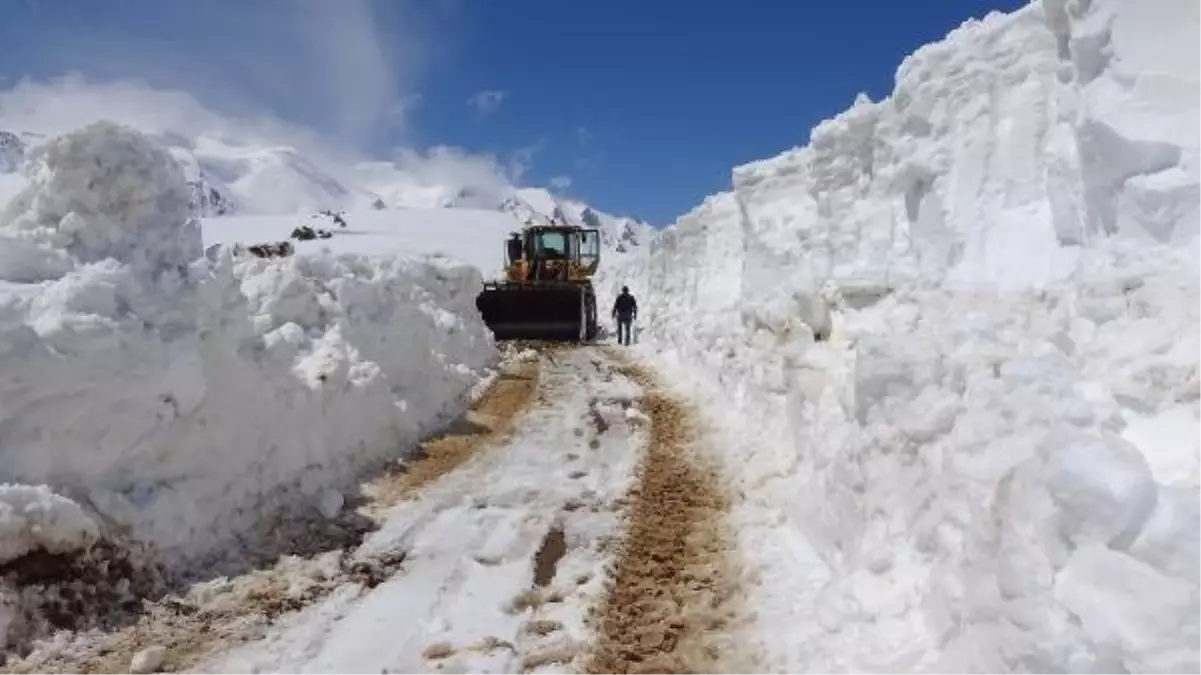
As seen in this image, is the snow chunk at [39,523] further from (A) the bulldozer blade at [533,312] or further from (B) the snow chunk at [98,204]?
(A) the bulldozer blade at [533,312]

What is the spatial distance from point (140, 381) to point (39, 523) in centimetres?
125

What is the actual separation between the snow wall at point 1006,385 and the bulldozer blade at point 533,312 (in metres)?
14.8

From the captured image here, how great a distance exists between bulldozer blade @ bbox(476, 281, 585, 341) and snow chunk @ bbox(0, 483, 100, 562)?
60.7 ft

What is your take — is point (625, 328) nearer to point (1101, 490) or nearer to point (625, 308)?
point (625, 308)

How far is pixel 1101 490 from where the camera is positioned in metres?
3.15

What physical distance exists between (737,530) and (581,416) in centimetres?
474

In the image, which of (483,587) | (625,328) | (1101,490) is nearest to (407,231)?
(625,328)

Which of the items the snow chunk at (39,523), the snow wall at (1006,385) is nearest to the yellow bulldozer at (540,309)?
the snow wall at (1006,385)

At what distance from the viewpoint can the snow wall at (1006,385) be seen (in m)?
3.15

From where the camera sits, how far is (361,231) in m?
89.6

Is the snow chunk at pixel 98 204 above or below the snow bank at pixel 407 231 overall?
below

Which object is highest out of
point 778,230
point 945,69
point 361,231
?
point 361,231

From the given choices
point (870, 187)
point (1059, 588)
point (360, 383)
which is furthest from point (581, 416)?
point (1059, 588)

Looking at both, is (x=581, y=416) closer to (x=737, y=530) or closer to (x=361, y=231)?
A: (x=737, y=530)
